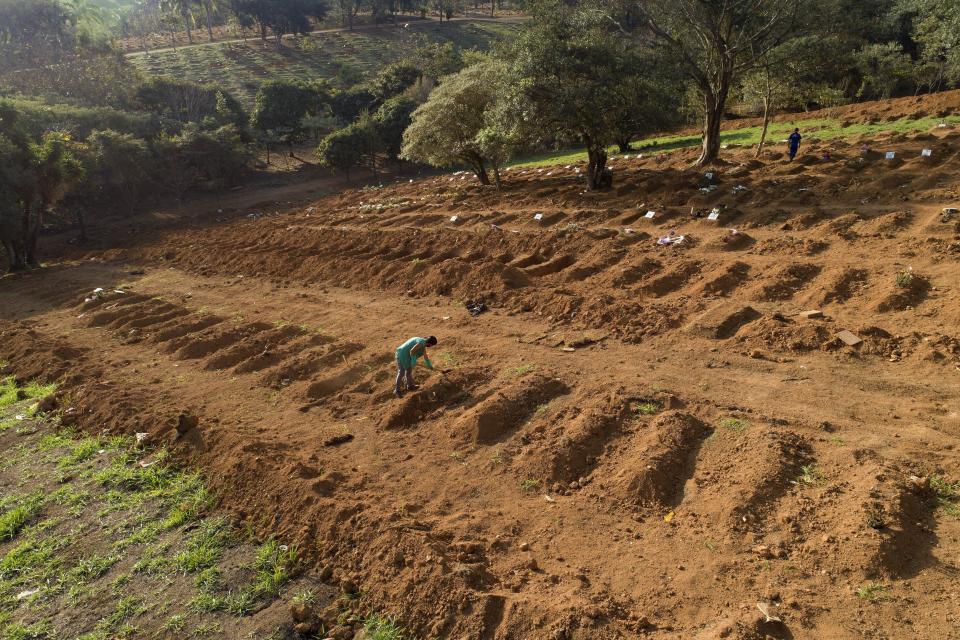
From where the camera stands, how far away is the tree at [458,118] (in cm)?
2009

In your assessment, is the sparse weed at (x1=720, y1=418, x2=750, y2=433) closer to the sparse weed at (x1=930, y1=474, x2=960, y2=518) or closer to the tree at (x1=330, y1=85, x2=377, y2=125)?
the sparse weed at (x1=930, y1=474, x2=960, y2=518)

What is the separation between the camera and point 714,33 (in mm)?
17062

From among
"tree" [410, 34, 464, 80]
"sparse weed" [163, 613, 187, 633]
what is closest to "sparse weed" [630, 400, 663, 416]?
"sparse weed" [163, 613, 187, 633]

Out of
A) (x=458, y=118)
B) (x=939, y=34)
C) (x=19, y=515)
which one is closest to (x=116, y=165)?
(x=458, y=118)

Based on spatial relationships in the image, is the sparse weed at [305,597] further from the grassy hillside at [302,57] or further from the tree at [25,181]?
the grassy hillside at [302,57]

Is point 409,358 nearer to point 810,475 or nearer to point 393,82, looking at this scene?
point 810,475

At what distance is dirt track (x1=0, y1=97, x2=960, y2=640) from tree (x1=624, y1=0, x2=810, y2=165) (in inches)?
165

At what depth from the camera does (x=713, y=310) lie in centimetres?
935

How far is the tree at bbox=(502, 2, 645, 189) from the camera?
52.1 feet

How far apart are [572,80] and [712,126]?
5.94 meters

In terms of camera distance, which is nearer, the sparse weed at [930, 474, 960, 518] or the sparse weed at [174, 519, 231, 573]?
the sparse weed at [930, 474, 960, 518]

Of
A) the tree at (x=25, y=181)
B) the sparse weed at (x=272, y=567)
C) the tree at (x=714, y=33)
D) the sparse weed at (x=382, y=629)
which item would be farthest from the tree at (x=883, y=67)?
the tree at (x=25, y=181)

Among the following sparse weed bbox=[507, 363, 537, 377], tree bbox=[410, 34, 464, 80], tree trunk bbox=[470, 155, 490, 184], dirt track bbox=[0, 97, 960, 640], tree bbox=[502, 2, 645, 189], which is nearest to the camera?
dirt track bbox=[0, 97, 960, 640]

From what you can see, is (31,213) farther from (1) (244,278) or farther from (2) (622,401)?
(2) (622,401)
